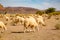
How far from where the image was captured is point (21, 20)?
1070 inches

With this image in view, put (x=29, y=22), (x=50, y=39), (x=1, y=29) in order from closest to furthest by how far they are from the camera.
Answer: (x=50, y=39)
(x=29, y=22)
(x=1, y=29)

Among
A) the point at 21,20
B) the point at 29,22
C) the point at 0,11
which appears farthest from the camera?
the point at 0,11

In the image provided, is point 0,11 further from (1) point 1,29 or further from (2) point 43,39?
(2) point 43,39

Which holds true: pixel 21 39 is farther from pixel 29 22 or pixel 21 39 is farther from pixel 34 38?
pixel 29 22

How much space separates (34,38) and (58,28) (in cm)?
618

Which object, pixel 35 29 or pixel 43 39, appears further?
pixel 35 29

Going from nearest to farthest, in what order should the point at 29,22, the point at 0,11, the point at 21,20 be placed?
the point at 29,22 → the point at 21,20 → the point at 0,11

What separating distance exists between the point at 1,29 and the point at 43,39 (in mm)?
6869

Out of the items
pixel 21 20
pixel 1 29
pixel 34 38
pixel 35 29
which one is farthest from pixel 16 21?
pixel 34 38

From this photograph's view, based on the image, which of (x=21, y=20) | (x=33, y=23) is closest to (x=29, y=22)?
(x=33, y=23)

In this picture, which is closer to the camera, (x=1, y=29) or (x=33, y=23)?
(x=33, y=23)

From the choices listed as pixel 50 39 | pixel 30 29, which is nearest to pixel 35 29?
pixel 30 29

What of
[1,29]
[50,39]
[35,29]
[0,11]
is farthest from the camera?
[0,11]

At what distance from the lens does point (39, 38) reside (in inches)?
587
